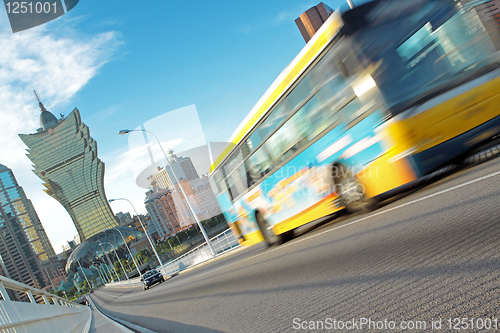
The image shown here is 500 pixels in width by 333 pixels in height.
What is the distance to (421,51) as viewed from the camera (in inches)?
244

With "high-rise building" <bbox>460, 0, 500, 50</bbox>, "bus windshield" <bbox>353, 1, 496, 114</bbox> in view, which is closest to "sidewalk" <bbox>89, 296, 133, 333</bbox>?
"bus windshield" <bbox>353, 1, 496, 114</bbox>

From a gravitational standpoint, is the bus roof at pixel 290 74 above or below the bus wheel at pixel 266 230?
above

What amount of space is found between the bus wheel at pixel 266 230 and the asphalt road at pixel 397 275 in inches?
154

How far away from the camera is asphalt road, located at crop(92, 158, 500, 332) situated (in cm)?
272

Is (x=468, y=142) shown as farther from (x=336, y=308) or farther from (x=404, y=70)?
(x=336, y=308)

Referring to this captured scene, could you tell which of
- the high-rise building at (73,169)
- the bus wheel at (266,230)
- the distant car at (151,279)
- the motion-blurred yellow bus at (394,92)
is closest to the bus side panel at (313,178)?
the motion-blurred yellow bus at (394,92)

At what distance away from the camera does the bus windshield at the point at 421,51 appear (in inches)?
240

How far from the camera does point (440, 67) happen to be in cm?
621

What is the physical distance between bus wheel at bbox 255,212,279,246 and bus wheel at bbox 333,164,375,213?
11.6 feet

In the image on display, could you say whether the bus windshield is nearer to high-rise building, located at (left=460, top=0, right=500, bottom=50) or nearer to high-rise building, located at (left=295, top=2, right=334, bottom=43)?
high-rise building, located at (left=460, top=0, right=500, bottom=50)

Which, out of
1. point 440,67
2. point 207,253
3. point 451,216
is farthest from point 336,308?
point 207,253

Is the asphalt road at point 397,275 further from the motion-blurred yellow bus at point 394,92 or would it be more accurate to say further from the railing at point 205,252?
the railing at point 205,252

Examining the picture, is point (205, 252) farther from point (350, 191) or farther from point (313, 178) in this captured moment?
point (350, 191)

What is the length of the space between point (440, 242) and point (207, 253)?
844 inches
